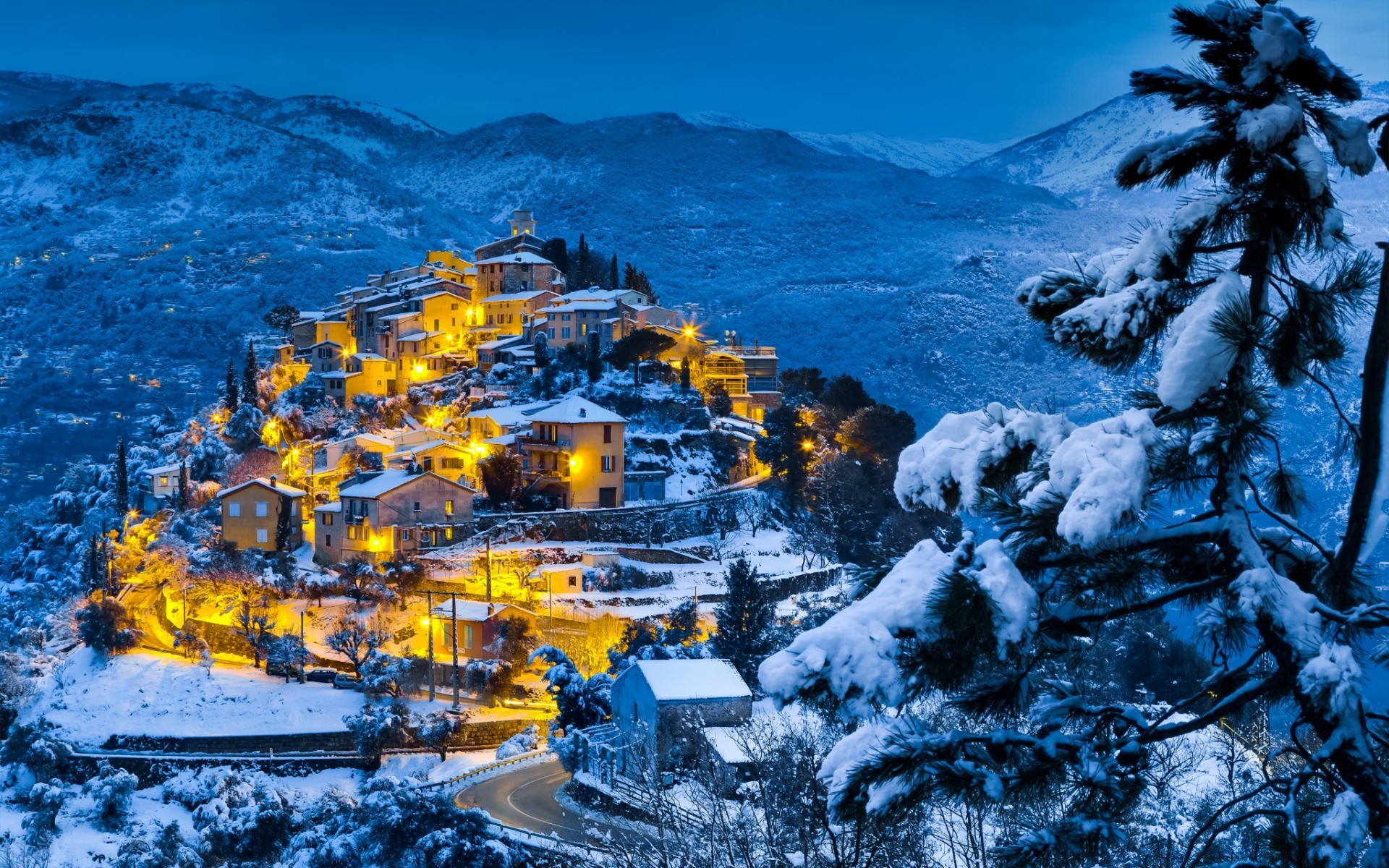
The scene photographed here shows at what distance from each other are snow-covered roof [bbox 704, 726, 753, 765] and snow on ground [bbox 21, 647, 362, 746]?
364 inches

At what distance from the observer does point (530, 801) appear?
1859 cm

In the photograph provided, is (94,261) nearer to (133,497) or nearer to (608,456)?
(133,497)

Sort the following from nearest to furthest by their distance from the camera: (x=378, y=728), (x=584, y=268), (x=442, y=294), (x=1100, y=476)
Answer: (x=1100, y=476) < (x=378, y=728) < (x=442, y=294) < (x=584, y=268)

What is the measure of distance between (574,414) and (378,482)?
4.71 meters

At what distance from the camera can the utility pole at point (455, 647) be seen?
2430 centimetres

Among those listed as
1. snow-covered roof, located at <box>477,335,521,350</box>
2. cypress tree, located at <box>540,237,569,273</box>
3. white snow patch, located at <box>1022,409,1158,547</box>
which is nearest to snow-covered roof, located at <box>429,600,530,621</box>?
snow-covered roof, located at <box>477,335,521,350</box>

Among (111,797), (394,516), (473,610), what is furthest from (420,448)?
(111,797)

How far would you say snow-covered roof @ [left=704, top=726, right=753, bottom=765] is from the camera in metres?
16.0

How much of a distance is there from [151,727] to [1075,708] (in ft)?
78.4

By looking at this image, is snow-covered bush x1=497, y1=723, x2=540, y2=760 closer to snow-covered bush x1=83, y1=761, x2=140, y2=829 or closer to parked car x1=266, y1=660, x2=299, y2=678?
parked car x1=266, y1=660, x2=299, y2=678

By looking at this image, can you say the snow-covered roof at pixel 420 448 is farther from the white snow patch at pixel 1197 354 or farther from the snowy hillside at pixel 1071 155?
the snowy hillside at pixel 1071 155

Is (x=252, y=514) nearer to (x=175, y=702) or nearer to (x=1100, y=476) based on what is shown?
(x=175, y=702)

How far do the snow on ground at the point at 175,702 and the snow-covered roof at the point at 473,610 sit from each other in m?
2.35

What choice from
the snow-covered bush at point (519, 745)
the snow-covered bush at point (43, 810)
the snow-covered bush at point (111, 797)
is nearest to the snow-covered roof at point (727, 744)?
the snow-covered bush at point (519, 745)
